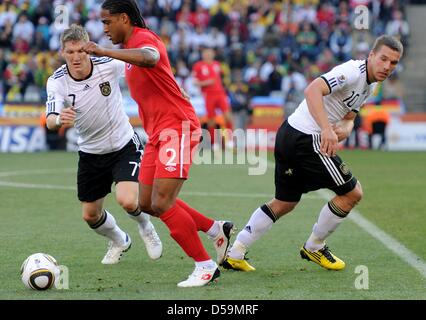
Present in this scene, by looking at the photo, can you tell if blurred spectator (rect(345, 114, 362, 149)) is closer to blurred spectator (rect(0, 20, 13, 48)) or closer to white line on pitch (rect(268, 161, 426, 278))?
blurred spectator (rect(0, 20, 13, 48))

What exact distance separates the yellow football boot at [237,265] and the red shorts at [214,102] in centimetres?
1590

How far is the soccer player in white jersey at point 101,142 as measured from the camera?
349 inches

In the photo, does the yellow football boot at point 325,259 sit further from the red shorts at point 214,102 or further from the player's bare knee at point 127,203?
the red shorts at point 214,102

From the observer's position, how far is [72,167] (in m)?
19.5

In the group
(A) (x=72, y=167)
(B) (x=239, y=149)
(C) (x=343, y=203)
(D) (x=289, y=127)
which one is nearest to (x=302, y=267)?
(C) (x=343, y=203)

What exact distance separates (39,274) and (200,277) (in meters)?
1.24

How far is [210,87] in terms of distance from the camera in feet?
79.8

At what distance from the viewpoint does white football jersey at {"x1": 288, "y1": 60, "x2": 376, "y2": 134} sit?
802 centimetres

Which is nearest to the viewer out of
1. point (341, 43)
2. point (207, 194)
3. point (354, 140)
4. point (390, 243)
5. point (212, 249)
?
point (212, 249)

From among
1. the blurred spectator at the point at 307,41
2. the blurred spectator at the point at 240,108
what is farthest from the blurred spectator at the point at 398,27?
the blurred spectator at the point at 240,108

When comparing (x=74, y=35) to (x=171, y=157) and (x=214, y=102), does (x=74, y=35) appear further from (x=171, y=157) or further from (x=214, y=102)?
(x=214, y=102)

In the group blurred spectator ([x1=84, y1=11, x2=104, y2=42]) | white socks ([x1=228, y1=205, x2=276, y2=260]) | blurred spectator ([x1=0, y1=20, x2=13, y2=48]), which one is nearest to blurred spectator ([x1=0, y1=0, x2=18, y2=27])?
blurred spectator ([x1=0, y1=20, x2=13, y2=48])

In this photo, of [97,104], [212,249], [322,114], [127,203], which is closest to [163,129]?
[127,203]
